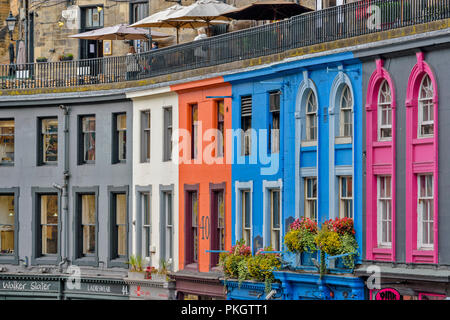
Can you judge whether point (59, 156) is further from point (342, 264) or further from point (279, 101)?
point (342, 264)

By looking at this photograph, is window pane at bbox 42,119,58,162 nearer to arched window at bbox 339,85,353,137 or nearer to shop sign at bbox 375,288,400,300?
arched window at bbox 339,85,353,137

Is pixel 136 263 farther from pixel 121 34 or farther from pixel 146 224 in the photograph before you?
pixel 121 34

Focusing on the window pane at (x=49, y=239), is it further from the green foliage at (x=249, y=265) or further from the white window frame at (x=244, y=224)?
the white window frame at (x=244, y=224)

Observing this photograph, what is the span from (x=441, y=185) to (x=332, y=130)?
16.9 feet

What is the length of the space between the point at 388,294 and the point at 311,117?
6.38 m

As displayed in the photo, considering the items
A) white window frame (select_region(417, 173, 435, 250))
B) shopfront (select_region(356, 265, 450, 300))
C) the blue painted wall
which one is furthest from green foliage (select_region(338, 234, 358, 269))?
white window frame (select_region(417, 173, 435, 250))

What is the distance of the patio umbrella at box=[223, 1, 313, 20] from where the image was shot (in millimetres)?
38156

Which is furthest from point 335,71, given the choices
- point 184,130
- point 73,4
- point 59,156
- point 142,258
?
point 73,4

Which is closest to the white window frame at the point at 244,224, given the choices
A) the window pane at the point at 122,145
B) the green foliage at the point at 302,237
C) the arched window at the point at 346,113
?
the green foliage at the point at 302,237

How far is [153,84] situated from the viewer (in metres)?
43.0

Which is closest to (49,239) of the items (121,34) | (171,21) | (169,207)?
(169,207)

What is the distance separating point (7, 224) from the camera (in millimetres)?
48844

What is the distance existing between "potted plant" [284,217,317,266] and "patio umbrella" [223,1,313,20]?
23.7ft

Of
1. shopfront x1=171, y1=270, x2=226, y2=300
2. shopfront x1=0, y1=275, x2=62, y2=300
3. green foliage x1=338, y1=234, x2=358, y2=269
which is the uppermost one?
green foliage x1=338, y1=234, x2=358, y2=269
